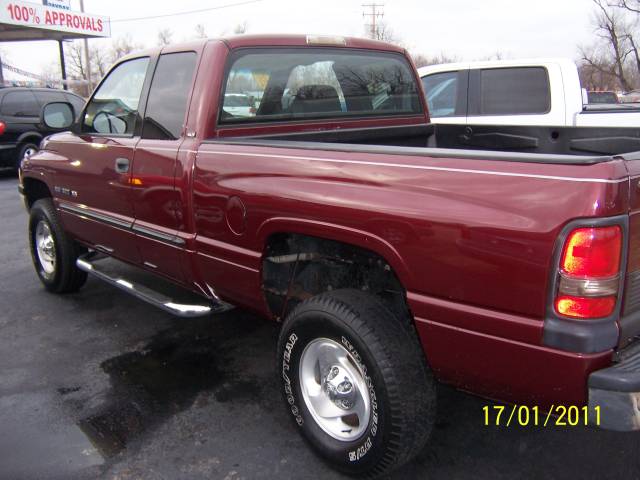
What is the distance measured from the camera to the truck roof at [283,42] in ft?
10.8

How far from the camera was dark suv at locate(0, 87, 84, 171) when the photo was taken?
37.3ft

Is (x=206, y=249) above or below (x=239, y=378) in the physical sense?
above

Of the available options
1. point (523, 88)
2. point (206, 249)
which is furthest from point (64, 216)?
point (523, 88)

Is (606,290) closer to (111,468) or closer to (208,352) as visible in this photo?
(111,468)

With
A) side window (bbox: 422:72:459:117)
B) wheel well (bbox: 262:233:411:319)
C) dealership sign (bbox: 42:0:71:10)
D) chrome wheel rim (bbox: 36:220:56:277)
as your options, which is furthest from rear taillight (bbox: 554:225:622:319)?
dealership sign (bbox: 42:0:71:10)

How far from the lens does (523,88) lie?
6453 mm

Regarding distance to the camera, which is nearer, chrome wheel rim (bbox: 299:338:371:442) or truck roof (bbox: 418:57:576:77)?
chrome wheel rim (bbox: 299:338:371:442)

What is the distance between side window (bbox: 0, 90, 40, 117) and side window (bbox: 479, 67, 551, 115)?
9006mm

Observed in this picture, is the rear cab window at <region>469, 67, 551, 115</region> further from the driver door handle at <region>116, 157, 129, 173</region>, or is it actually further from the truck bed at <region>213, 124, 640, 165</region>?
the driver door handle at <region>116, 157, 129, 173</region>

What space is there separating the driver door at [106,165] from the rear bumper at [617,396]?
277 centimetres

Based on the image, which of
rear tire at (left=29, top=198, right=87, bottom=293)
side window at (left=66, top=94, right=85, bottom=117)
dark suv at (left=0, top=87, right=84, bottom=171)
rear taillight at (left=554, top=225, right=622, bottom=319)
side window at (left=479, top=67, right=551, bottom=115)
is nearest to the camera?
rear taillight at (left=554, top=225, right=622, bottom=319)

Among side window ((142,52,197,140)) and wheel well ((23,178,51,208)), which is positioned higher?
side window ((142,52,197,140))

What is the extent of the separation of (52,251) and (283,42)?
282cm

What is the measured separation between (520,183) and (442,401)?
1717 millimetres
